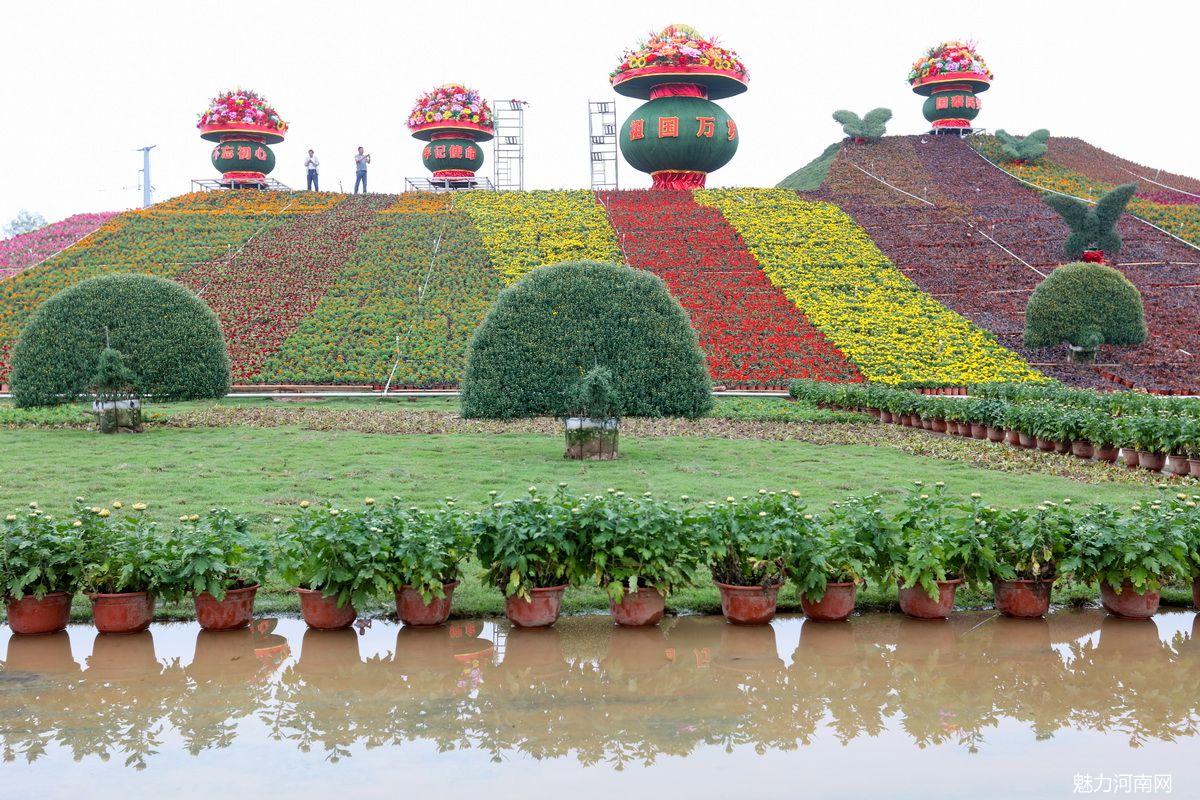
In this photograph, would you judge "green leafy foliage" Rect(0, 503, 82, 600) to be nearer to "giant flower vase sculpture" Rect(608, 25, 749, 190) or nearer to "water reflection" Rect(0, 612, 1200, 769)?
"water reflection" Rect(0, 612, 1200, 769)

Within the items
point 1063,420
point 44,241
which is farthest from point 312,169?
point 1063,420

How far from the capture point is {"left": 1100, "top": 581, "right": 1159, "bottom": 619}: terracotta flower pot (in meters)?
5.77

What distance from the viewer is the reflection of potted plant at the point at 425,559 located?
5.46 metres

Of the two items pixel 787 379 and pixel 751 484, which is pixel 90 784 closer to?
pixel 751 484

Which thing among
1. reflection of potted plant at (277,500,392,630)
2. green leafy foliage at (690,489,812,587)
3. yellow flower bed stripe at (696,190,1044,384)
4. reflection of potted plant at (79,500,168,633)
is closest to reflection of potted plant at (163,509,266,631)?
reflection of potted plant at (79,500,168,633)

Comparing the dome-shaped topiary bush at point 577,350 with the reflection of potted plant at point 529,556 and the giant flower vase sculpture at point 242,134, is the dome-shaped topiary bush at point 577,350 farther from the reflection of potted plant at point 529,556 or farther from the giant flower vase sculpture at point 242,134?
the giant flower vase sculpture at point 242,134

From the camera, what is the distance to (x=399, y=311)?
24.0m

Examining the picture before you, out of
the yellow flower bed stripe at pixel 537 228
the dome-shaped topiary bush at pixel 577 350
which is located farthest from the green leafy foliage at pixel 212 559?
the yellow flower bed stripe at pixel 537 228

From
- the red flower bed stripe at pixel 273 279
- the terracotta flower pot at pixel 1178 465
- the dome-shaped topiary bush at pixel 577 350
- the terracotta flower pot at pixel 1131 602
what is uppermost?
the red flower bed stripe at pixel 273 279

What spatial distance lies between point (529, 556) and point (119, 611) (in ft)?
7.24

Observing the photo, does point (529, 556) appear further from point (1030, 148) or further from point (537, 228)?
point (1030, 148)

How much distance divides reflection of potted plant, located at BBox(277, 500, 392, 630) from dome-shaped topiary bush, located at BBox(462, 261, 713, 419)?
618cm

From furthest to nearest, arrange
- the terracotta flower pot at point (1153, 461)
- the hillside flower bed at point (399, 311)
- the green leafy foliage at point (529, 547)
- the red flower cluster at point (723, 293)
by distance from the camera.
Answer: the red flower cluster at point (723, 293) < the hillside flower bed at point (399, 311) < the terracotta flower pot at point (1153, 461) < the green leafy foliage at point (529, 547)

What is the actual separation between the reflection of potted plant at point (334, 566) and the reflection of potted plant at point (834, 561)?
7.44 feet
